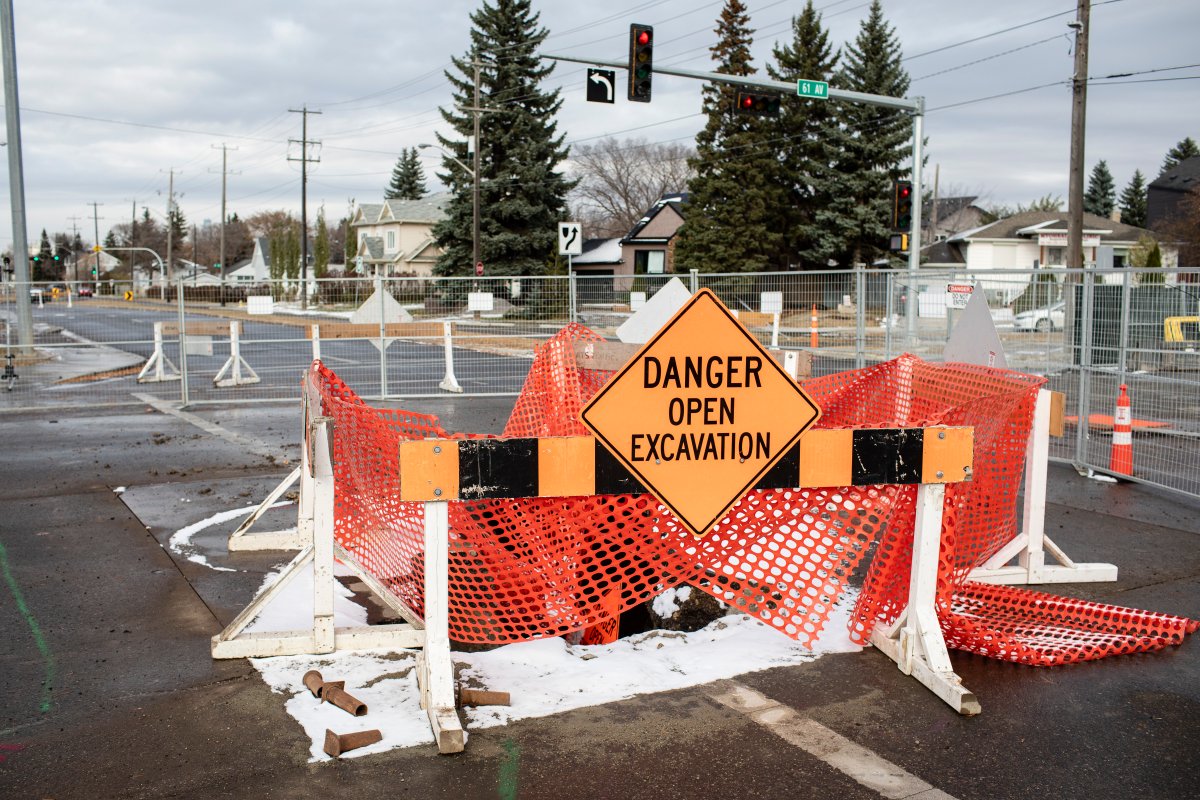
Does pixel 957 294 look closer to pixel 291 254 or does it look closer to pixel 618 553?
pixel 618 553

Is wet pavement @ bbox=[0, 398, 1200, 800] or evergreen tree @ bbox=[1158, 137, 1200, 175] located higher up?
evergreen tree @ bbox=[1158, 137, 1200, 175]

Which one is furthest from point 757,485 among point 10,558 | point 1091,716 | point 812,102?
point 812,102

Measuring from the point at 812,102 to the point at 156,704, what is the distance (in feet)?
152

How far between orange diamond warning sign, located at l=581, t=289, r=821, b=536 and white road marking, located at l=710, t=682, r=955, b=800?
2.50 ft

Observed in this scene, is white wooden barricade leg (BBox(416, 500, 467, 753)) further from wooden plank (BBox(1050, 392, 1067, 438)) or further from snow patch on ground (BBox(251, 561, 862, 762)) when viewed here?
wooden plank (BBox(1050, 392, 1067, 438))

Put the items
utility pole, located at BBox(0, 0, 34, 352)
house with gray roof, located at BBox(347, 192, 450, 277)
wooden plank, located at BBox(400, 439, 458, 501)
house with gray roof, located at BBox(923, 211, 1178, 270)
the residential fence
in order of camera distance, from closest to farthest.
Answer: wooden plank, located at BBox(400, 439, 458, 501) < the residential fence < utility pole, located at BBox(0, 0, 34, 352) < house with gray roof, located at BBox(923, 211, 1178, 270) < house with gray roof, located at BBox(347, 192, 450, 277)

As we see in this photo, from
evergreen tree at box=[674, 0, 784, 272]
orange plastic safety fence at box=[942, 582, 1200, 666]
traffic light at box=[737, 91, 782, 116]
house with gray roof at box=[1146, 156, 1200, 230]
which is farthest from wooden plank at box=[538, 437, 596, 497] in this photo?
house with gray roof at box=[1146, 156, 1200, 230]

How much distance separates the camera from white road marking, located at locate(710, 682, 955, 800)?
3666 mm

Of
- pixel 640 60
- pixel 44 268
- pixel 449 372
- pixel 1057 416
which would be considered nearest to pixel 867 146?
pixel 640 60

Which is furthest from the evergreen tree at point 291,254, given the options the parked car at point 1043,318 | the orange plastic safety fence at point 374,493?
the orange plastic safety fence at point 374,493

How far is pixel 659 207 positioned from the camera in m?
67.1

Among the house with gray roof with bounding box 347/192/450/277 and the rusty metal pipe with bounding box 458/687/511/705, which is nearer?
the rusty metal pipe with bounding box 458/687/511/705

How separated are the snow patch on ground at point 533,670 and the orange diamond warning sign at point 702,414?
0.82 metres

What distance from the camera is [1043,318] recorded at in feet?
40.1
